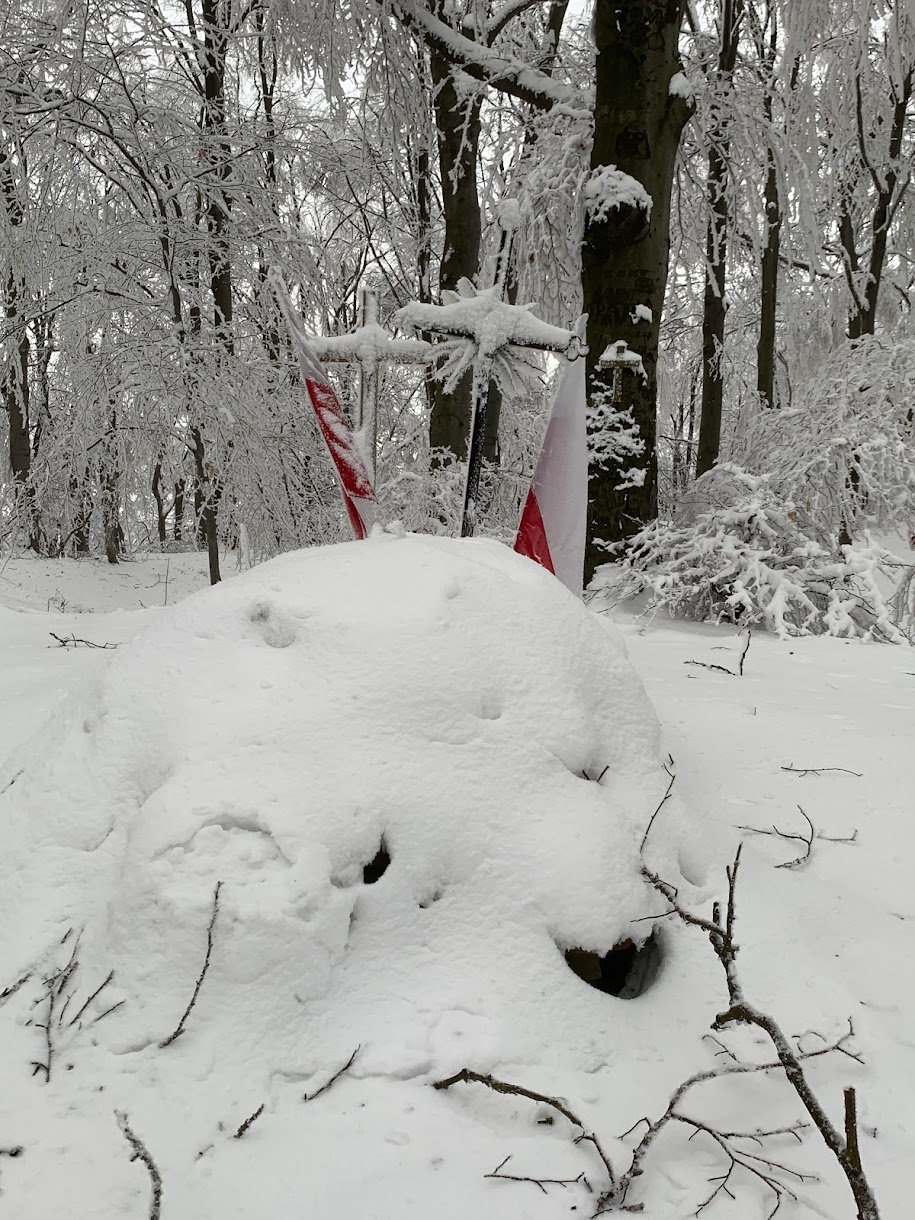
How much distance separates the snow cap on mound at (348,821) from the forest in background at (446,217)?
2.35 metres

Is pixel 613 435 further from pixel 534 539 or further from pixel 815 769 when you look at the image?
pixel 815 769

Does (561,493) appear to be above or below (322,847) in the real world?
above

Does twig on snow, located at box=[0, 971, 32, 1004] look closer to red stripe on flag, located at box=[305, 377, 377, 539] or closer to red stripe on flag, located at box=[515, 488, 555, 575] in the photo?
red stripe on flag, located at box=[305, 377, 377, 539]

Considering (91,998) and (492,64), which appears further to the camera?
(492,64)

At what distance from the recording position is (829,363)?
230 inches

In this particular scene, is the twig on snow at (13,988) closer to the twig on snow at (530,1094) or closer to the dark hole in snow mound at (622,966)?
the twig on snow at (530,1094)

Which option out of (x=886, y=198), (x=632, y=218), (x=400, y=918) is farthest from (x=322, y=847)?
(x=886, y=198)

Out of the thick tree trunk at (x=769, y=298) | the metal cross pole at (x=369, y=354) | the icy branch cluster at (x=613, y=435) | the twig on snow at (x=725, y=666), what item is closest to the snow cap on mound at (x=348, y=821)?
the metal cross pole at (x=369, y=354)

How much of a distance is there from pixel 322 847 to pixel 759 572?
11.6 ft

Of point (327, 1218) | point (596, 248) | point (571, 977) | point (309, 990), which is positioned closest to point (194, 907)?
point (309, 990)

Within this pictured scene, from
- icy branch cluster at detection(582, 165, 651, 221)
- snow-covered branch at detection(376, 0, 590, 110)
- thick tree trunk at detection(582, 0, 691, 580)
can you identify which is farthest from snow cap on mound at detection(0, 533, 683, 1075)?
snow-covered branch at detection(376, 0, 590, 110)

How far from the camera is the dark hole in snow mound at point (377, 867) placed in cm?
161

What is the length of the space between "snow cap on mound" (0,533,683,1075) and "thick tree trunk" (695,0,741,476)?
5101 mm

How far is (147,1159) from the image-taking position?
1.12 metres
